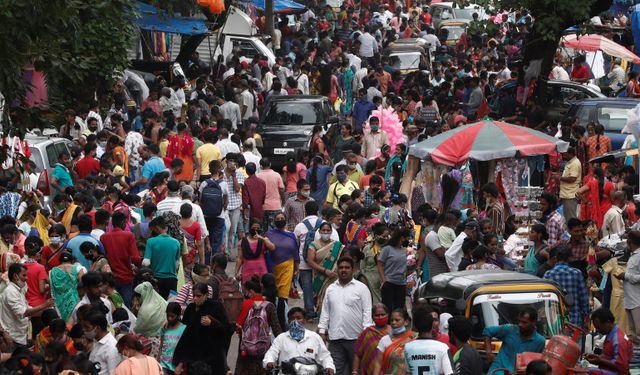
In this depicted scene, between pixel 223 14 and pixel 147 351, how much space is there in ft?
72.5

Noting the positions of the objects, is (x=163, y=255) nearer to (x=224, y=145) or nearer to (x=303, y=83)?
(x=224, y=145)

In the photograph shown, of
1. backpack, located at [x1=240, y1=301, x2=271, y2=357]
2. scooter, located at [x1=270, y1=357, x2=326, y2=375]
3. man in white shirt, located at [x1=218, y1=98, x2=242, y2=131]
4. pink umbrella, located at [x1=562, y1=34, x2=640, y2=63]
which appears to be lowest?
pink umbrella, located at [x1=562, y1=34, x2=640, y2=63]

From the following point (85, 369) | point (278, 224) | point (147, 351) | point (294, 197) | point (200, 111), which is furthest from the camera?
point (200, 111)

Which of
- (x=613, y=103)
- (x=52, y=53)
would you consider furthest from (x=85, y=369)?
(x=613, y=103)

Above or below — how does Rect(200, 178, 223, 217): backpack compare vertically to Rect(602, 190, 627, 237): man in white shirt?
below

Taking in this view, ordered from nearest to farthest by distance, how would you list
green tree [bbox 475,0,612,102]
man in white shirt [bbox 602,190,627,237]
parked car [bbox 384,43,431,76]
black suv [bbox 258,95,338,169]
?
1. man in white shirt [bbox 602,190,627,237]
2. black suv [bbox 258,95,338,169]
3. green tree [bbox 475,0,612,102]
4. parked car [bbox 384,43,431,76]

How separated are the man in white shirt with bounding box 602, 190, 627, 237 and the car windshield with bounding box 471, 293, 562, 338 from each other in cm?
588

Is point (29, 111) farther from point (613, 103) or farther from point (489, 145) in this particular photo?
point (613, 103)

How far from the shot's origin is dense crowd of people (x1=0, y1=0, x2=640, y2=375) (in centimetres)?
1352

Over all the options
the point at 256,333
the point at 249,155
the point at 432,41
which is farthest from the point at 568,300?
the point at 432,41

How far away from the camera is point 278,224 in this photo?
17.9 meters

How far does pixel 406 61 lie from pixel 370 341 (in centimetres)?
2821

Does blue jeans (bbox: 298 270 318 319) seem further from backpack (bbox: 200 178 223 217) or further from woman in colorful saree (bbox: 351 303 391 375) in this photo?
woman in colorful saree (bbox: 351 303 391 375)

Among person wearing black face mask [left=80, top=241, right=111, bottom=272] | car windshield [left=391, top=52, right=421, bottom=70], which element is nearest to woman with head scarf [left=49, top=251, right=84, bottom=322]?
person wearing black face mask [left=80, top=241, right=111, bottom=272]
